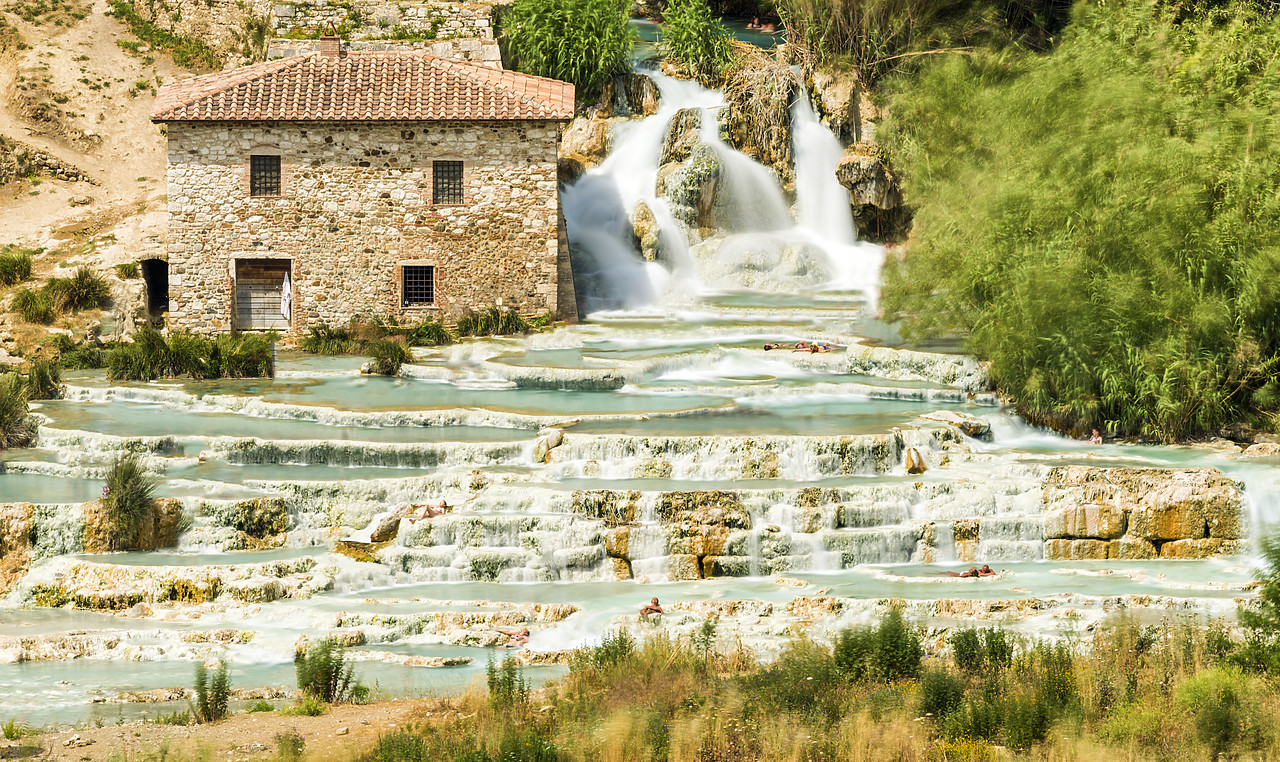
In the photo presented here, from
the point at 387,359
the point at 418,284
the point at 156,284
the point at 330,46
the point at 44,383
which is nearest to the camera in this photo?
the point at 44,383

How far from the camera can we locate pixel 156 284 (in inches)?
1209

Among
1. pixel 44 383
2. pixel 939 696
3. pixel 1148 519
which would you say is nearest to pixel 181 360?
pixel 44 383

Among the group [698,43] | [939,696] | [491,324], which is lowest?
[939,696]

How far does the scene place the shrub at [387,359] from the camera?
80.9 feet

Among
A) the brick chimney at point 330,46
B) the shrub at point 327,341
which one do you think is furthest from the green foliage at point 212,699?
the brick chimney at point 330,46

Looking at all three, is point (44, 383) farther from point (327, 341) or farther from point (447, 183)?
point (447, 183)

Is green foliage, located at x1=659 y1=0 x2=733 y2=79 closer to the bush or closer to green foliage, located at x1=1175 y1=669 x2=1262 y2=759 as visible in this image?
the bush

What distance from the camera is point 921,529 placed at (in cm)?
1650

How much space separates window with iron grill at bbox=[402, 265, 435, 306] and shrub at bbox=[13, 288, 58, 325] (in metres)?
7.43

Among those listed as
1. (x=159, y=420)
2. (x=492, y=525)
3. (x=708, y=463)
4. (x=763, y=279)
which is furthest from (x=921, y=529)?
(x=763, y=279)

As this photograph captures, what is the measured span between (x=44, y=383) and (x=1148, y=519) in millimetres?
18073

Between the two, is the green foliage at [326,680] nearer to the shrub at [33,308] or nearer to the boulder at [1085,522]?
the boulder at [1085,522]

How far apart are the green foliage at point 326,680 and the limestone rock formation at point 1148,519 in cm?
919

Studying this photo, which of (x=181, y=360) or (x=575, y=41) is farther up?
(x=575, y=41)
